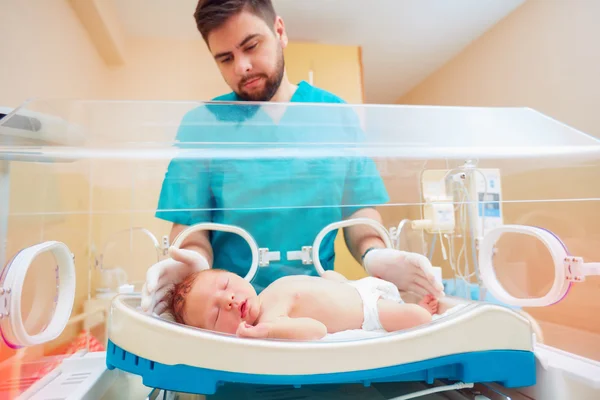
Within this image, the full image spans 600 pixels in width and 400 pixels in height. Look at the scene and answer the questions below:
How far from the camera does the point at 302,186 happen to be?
42.5 inches

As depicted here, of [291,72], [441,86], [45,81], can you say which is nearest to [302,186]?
[45,81]

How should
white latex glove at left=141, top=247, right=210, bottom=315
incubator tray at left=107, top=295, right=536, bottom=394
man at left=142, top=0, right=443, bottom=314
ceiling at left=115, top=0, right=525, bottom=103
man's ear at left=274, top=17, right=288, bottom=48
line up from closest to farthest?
1. incubator tray at left=107, top=295, right=536, bottom=394
2. white latex glove at left=141, top=247, right=210, bottom=315
3. man at left=142, top=0, right=443, bottom=314
4. man's ear at left=274, top=17, right=288, bottom=48
5. ceiling at left=115, top=0, right=525, bottom=103

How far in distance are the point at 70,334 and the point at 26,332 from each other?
220mm

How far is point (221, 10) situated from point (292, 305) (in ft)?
2.83

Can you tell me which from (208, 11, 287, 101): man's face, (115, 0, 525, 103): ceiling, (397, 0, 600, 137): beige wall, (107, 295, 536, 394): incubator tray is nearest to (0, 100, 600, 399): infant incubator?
(107, 295, 536, 394): incubator tray

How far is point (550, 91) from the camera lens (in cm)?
250

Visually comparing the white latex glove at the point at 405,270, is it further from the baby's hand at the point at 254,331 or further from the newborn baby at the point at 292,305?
the baby's hand at the point at 254,331

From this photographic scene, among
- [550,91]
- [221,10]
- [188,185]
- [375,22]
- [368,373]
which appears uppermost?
[375,22]

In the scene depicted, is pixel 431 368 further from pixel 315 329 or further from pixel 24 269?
pixel 24 269

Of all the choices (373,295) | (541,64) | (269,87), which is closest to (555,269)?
(373,295)

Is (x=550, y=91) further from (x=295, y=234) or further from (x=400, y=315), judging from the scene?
(x=400, y=315)

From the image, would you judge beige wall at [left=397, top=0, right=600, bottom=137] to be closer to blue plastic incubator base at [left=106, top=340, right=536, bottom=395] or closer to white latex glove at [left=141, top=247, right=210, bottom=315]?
blue plastic incubator base at [left=106, top=340, right=536, bottom=395]

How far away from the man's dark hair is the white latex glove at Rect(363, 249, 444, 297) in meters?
0.80

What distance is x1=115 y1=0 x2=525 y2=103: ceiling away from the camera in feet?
8.55
